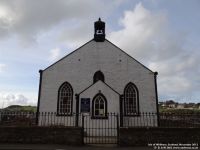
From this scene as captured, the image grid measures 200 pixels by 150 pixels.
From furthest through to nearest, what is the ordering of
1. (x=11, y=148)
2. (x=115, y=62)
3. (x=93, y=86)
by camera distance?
(x=115, y=62), (x=93, y=86), (x=11, y=148)

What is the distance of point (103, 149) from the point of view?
1214cm

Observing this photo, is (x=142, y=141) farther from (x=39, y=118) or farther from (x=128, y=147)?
(x=39, y=118)

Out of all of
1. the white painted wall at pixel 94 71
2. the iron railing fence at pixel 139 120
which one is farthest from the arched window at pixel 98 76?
the iron railing fence at pixel 139 120

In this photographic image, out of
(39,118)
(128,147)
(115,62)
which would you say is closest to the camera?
(128,147)

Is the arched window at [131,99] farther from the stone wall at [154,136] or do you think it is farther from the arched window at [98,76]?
the stone wall at [154,136]

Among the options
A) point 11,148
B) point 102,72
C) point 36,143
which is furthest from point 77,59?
point 11,148

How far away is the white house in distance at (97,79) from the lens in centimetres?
2186

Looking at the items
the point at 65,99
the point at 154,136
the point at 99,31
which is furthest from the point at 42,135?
the point at 99,31

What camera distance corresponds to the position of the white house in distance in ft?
71.7

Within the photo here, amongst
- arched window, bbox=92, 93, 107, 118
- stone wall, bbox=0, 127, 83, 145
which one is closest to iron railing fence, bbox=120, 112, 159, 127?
arched window, bbox=92, 93, 107, 118

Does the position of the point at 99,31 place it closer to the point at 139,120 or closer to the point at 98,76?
the point at 98,76

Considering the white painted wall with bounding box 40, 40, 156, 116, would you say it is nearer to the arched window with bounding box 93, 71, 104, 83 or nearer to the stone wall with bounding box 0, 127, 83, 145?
the arched window with bounding box 93, 71, 104, 83

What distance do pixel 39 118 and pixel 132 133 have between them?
10939 mm

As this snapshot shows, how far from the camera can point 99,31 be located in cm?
2447
